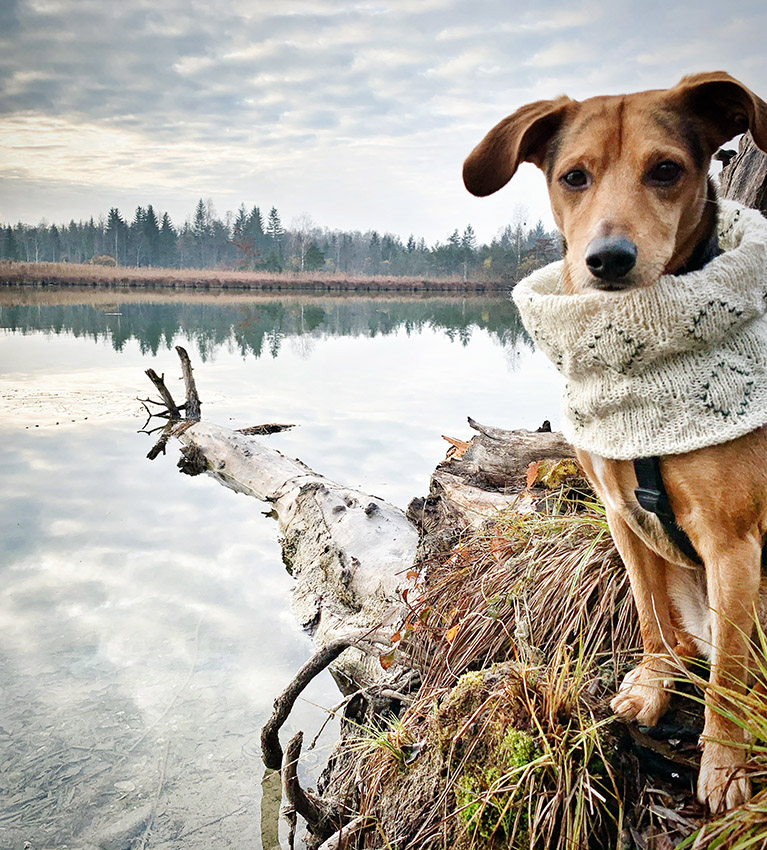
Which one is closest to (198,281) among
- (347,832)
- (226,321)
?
(226,321)

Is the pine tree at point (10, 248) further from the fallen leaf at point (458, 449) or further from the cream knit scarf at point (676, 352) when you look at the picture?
the cream knit scarf at point (676, 352)

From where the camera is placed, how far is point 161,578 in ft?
20.5

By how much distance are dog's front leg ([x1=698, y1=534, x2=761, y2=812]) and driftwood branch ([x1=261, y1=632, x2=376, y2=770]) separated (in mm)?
1946

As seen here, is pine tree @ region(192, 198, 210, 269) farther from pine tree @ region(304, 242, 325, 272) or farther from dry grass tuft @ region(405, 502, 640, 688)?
dry grass tuft @ region(405, 502, 640, 688)

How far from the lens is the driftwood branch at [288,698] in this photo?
350 centimetres

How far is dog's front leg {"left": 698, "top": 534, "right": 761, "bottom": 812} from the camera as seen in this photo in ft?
6.57

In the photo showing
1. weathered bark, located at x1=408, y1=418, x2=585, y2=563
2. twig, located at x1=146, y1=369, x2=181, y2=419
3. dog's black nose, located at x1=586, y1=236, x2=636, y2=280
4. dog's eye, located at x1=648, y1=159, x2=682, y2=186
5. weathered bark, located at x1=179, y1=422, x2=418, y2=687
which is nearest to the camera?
dog's black nose, located at x1=586, y1=236, x2=636, y2=280

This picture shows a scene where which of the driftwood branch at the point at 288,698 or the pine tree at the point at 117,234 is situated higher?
the pine tree at the point at 117,234

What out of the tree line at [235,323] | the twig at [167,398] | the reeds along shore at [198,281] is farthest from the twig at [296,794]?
the reeds along shore at [198,281]

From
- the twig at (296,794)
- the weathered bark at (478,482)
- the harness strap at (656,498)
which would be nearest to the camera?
the harness strap at (656,498)

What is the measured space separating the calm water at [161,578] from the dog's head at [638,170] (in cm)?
237

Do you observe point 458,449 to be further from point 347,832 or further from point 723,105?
point 723,105

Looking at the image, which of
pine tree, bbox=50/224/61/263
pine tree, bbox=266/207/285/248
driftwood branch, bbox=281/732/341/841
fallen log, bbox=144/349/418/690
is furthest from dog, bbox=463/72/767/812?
pine tree, bbox=50/224/61/263

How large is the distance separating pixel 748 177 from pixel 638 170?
2.25m
